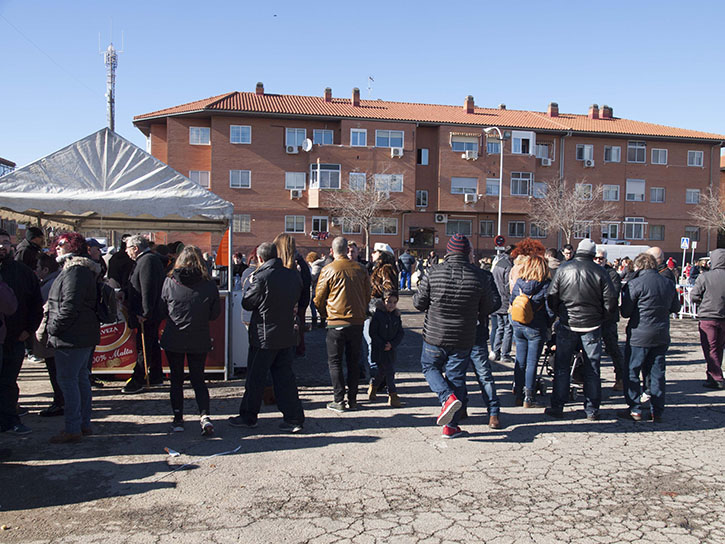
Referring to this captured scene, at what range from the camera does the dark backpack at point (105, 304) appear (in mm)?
5496

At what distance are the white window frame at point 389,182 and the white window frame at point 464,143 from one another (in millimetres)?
4947

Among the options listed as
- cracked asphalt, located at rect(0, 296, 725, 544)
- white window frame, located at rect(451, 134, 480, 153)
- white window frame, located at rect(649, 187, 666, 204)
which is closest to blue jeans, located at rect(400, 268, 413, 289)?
cracked asphalt, located at rect(0, 296, 725, 544)

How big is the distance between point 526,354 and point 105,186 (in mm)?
6018

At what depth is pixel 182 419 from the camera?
18.7 feet

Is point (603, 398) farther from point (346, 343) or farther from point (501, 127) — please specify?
point (501, 127)

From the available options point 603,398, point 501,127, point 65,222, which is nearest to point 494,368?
point 603,398

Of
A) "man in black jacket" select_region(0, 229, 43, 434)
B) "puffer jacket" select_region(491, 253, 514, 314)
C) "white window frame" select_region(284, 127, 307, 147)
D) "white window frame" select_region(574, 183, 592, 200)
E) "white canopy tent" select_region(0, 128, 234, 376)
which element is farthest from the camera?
"white window frame" select_region(574, 183, 592, 200)

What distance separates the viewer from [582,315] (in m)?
6.07

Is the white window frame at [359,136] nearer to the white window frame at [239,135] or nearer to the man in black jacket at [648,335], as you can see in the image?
the white window frame at [239,135]

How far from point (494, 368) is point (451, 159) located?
3477 cm

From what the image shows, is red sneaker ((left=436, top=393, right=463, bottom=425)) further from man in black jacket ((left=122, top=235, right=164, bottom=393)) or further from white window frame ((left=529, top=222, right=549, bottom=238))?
white window frame ((left=529, top=222, right=549, bottom=238))

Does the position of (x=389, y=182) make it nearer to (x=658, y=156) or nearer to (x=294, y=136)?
(x=294, y=136)

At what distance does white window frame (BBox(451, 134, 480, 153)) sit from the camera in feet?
138

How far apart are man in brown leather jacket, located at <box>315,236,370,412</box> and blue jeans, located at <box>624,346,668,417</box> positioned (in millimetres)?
3031
